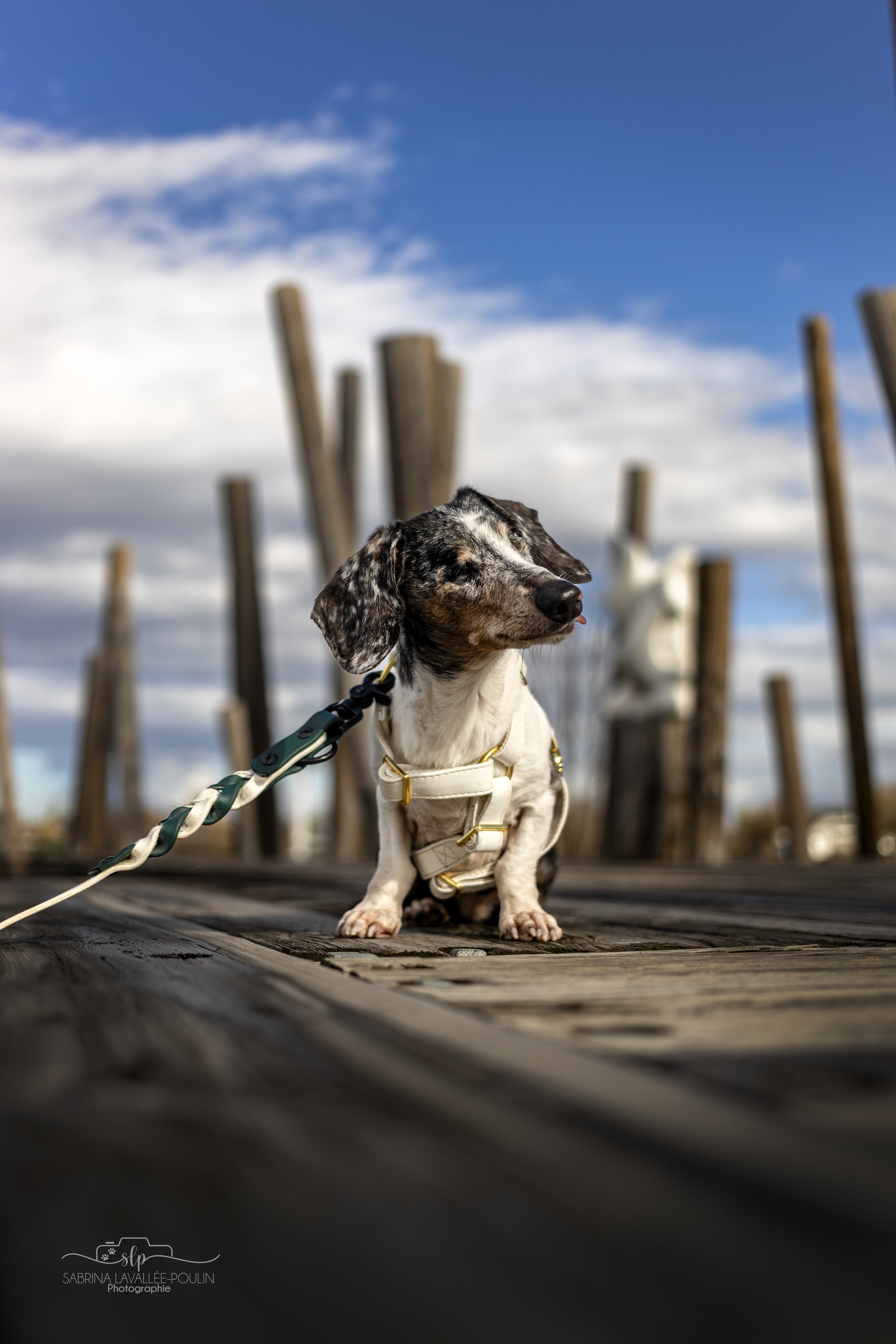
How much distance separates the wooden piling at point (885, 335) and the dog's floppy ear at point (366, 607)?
443 centimetres

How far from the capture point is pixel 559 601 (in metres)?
2.46

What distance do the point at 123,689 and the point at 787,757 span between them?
6251 mm

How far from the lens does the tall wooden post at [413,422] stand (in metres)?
6.83

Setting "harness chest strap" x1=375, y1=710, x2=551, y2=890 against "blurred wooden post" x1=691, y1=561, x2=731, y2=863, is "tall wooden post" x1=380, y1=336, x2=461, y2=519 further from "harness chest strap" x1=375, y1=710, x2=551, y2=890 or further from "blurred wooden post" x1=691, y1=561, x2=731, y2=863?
"harness chest strap" x1=375, y1=710, x2=551, y2=890

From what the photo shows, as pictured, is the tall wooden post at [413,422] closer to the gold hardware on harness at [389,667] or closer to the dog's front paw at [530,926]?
the gold hardware on harness at [389,667]

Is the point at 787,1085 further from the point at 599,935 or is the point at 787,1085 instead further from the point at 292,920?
the point at 292,920

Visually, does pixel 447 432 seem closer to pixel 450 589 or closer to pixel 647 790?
pixel 647 790

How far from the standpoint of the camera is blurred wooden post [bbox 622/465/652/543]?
9.82 meters

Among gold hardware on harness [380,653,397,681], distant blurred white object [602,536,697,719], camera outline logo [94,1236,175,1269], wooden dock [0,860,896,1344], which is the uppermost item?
distant blurred white object [602,536,697,719]

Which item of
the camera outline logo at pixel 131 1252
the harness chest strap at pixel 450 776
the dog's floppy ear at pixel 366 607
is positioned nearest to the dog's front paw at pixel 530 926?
the harness chest strap at pixel 450 776

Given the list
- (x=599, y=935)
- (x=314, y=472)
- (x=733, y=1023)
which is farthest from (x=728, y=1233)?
(x=314, y=472)

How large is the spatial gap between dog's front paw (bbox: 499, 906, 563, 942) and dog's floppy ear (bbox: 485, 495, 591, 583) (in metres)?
0.77

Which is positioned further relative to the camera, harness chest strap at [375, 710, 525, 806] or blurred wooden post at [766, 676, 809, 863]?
blurred wooden post at [766, 676, 809, 863]

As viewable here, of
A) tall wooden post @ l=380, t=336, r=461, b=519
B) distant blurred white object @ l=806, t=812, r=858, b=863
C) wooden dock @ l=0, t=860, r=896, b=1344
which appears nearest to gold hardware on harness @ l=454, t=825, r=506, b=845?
wooden dock @ l=0, t=860, r=896, b=1344
